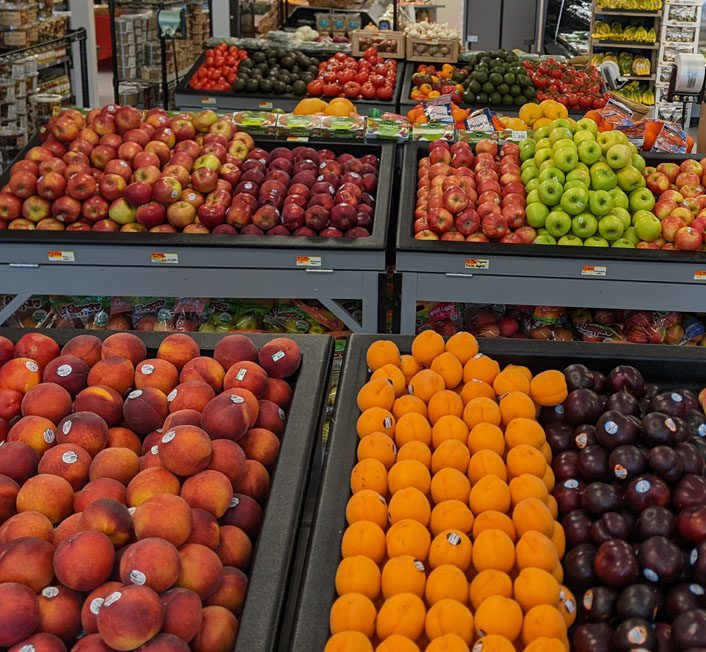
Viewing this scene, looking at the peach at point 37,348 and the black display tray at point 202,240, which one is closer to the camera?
the peach at point 37,348

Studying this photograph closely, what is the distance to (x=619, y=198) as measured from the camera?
3.71m

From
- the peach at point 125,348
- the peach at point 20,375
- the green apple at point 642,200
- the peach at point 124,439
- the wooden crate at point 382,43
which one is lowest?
the peach at point 124,439

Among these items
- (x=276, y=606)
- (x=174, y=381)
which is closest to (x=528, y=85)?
(x=174, y=381)

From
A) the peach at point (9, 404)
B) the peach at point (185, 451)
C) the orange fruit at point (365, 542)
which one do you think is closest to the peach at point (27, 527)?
the peach at point (185, 451)

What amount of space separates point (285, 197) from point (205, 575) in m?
2.45

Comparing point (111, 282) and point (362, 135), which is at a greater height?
point (362, 135)

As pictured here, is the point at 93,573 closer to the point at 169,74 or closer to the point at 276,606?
the point at 276,606

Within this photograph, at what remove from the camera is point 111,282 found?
360 cm

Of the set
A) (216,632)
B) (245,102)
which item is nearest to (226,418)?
(216,632)

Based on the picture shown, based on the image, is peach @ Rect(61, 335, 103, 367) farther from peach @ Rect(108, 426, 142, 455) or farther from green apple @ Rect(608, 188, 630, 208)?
green apple @ Rect(608, 188, 630, 208)

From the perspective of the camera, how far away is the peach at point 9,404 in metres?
2.10

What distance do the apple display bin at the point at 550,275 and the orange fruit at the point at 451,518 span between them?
1815 mm

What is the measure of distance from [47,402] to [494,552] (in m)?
1.11

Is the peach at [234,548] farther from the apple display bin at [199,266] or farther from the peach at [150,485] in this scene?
the apple display bin at [199,266]
